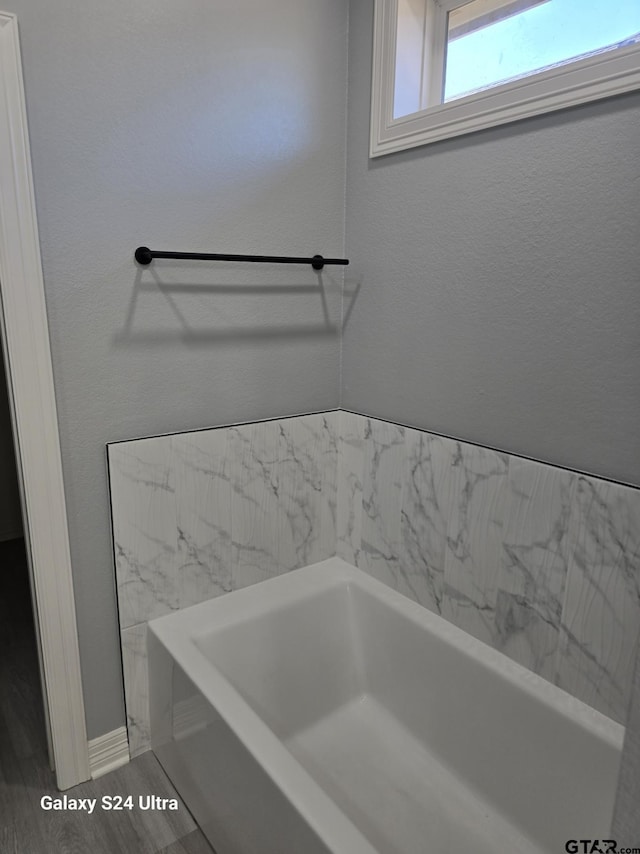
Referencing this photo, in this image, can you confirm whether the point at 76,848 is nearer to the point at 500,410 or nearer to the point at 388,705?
the point at 388,705

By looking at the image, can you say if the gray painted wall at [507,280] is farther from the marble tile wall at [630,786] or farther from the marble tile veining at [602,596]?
the marble tile wall at [630,786]

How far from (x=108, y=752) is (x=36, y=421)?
1.05 m

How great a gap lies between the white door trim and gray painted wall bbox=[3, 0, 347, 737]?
0.13 ft

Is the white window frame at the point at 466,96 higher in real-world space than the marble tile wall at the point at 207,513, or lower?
higher

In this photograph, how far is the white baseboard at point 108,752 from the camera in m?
1.68

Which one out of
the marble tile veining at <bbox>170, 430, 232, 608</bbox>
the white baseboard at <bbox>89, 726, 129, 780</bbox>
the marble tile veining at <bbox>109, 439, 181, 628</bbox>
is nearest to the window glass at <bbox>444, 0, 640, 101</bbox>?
the marble tile veining at <bbox>170, 430, 232, 608</bbox>

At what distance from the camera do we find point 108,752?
5.61 feet

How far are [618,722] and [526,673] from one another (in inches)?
9.2

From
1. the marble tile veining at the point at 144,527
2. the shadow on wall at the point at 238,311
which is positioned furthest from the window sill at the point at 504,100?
the marble tile veining at the point at 144,527

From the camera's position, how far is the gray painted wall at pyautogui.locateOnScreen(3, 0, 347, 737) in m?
1.39

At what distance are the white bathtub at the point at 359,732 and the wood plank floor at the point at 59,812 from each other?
60 mm

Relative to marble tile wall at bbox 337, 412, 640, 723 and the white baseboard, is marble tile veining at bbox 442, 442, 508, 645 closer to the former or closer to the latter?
marble tile wall at bbox 337, 412, 640, 723

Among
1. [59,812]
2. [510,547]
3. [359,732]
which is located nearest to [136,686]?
[59,812]

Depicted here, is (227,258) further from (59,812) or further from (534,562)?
(59,812)
